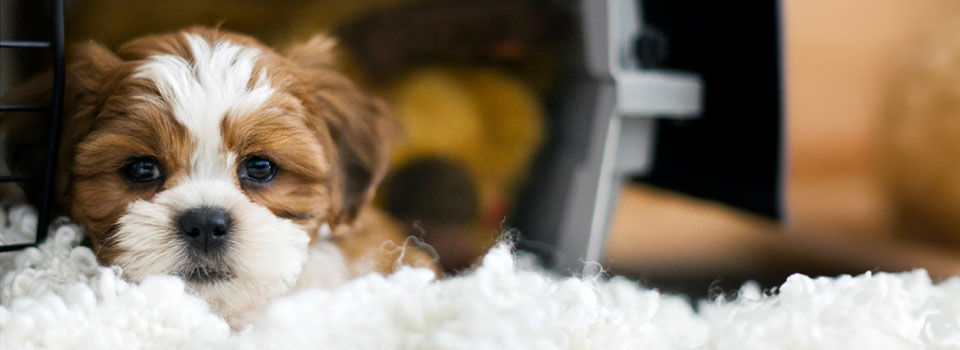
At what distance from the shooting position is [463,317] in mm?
636

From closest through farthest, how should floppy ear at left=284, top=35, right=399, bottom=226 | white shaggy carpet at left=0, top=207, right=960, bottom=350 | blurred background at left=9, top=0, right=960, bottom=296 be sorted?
1. white shaggy carpet at left=0, top=207, right=960, bottom=350
2. floppy ear at left=284, top=35, right=399, bottom=226
3. blurred background at left=9, top=0, right=960, bottom=296

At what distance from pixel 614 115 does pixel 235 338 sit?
2.91 ft

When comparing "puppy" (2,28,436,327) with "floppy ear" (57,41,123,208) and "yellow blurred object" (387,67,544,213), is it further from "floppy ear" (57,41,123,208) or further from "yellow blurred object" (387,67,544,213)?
→ "yellow blurred object" (387,67,544,213)

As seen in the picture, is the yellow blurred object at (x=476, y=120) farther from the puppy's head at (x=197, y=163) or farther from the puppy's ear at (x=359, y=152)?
the puppy's head at (x=197, y=163)

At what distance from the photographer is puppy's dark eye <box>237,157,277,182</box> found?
865 millimetres

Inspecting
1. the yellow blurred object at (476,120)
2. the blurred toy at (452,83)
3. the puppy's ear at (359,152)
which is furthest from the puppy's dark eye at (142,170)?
the yellow blurred object at (476,120)

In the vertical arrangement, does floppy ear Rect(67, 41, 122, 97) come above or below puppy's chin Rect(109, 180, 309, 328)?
above

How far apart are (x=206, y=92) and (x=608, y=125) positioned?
76cm

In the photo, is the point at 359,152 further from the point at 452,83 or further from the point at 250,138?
the point at 452,83

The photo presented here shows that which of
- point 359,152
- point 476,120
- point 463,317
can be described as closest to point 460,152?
point 476,120

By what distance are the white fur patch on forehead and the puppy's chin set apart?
3 cm

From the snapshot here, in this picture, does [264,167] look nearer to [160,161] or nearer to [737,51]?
[160,161]

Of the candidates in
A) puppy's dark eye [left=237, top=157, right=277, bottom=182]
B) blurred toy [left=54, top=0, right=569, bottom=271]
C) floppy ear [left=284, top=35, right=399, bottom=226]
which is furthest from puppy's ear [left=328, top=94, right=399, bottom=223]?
blurred toy [left=54, top=0, right=569, bottom=271]

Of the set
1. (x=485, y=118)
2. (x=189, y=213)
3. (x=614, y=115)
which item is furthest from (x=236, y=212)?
(x=485, y=118)
